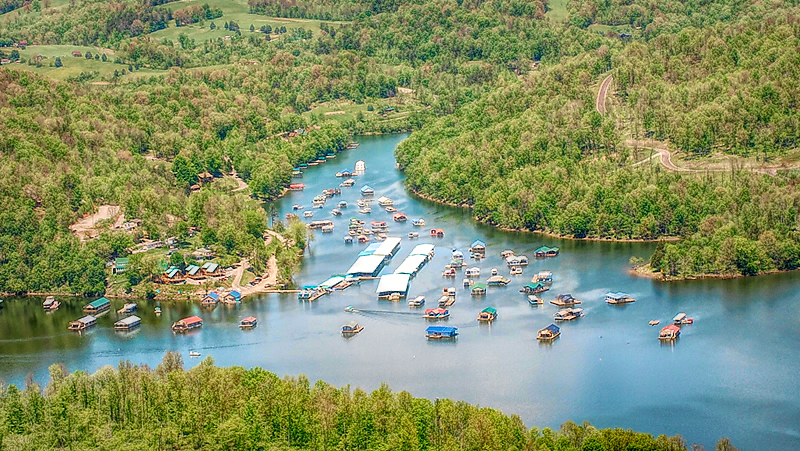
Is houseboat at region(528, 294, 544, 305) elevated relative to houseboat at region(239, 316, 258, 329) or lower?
elevated

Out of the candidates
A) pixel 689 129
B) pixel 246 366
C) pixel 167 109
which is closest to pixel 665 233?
pixel 689 129

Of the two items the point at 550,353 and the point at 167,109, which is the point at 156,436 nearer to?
the point at 550,353

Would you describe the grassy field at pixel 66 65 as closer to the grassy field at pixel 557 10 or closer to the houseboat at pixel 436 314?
the grassy field at pixel 557 10

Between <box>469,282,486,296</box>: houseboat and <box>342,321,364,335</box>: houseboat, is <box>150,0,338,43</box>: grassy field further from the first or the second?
<box>342,321,364,335</box>: houseboat

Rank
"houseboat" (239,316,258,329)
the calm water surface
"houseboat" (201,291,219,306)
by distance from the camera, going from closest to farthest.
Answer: the calm water surface
"houseboat" (239,316,258,329)
"houseboat" (201,291,219,306)

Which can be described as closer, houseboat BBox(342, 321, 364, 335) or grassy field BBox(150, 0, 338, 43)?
houseboat BBox(342, 321, 364, 335)

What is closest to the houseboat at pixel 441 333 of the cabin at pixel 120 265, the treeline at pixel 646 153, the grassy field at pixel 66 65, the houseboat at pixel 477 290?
the houseboat at pixel 477 290

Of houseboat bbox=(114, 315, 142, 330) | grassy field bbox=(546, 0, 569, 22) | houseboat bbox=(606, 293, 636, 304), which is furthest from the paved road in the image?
grassy field bbox=(546, 0, 569, 22)
